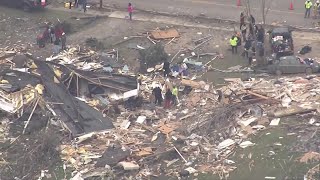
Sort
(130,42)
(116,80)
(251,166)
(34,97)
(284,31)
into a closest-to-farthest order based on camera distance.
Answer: (251,166)
(34,97)
(116,80)
(284,31)
(130,42)

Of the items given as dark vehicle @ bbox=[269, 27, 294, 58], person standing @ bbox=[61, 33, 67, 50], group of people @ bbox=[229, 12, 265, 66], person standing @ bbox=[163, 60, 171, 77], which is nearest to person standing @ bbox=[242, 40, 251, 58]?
group of people @ bbox=[229, 12, 265, 66]

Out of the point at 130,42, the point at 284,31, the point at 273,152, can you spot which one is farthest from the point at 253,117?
the point at 130,42

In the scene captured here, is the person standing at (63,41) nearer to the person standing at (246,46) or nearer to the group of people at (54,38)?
the group of people at (54,38)

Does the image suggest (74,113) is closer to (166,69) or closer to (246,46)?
(166,69)

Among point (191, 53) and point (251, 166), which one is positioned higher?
point (191, 53)

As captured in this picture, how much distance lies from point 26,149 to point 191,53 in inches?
489

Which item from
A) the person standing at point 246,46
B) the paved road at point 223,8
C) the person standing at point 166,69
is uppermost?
the paved road at point 223,8

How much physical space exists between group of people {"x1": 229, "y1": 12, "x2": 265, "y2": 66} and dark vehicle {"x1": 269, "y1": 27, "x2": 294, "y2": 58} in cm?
65

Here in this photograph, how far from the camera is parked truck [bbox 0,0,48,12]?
40.9 m

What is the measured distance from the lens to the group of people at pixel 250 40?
33.3 metres

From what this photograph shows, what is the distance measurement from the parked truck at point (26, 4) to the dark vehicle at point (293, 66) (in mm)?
16618

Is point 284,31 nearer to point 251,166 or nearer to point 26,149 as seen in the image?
point 251,166

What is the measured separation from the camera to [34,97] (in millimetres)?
28906

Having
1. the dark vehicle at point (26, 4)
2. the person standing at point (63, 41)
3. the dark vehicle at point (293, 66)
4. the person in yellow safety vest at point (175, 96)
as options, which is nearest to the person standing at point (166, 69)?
the person in yellow safety vest at point (175, 96)
